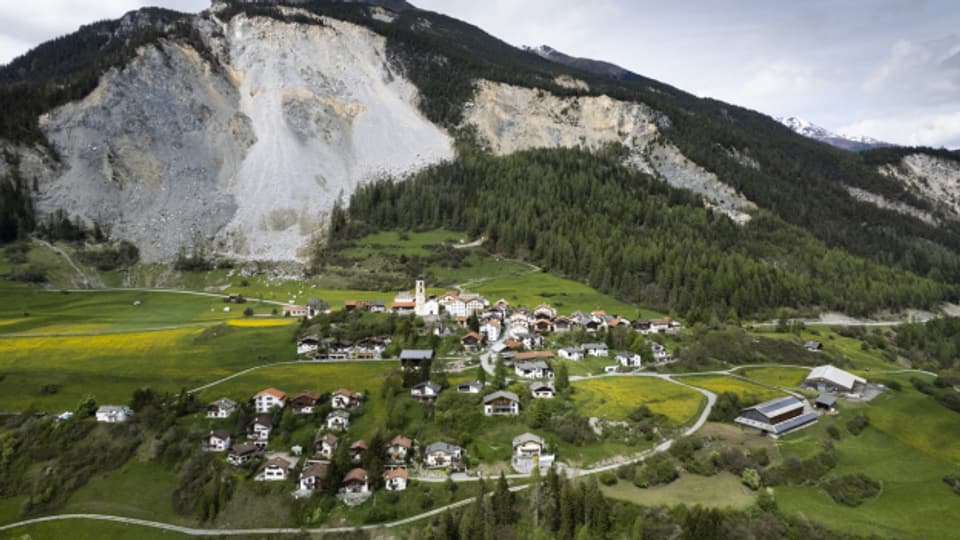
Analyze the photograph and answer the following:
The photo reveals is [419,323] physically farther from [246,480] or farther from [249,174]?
[249,174]

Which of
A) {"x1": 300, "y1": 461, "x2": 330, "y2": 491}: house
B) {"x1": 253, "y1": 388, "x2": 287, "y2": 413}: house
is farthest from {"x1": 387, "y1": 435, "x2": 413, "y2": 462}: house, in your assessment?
{"x1": 253, "y1": 388, "x2": 287, "y2": 413}: house

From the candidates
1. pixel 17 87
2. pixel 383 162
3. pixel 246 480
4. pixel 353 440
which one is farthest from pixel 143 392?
pixel 17 87

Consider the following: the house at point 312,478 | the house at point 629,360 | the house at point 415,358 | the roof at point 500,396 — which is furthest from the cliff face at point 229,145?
the house at point 312,478

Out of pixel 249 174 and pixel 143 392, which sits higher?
pixel 249 174

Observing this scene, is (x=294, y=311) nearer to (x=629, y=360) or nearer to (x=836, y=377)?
(x=629, y=360)

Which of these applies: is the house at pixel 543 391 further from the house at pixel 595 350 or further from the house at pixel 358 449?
the house at pixel 358 449

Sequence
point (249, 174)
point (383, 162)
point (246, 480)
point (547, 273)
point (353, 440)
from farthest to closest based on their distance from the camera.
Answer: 1. point (383, 162)
2. point (249, 174)
3. point (547, 273)
4. point (353, 440)
5. point (246, 480)
